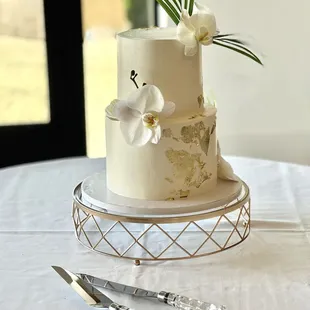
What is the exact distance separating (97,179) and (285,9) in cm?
103

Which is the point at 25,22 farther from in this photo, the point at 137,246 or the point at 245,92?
the point at 137,246

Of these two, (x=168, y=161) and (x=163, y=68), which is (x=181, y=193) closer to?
(x=168, y=161)

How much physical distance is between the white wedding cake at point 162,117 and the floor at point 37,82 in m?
1.24

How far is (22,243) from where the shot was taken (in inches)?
37.4

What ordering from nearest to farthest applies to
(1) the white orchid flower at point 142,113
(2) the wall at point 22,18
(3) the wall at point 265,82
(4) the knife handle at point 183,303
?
(4) the knife handle at point 183,303, (1) the white orchid flower at point 142,113, (3) the wall at point 265,82, (2) the wall at point 22,18

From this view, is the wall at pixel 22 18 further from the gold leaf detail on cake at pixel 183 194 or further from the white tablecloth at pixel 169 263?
the gold leaf detail on cake at pixel 183 194

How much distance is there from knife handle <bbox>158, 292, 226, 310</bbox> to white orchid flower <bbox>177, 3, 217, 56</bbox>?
1.08 ft

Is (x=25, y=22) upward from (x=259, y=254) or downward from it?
upward

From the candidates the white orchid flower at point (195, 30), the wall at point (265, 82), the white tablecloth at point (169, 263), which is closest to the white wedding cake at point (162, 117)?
the white orchid flower at point (195, 30)

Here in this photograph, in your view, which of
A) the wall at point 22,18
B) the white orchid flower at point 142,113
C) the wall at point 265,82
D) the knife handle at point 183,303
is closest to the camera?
the knife handle at point 183,303

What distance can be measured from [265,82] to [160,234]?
38.4 inches

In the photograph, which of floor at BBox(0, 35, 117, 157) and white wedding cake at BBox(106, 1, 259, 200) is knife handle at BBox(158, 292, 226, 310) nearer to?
white wedding cake at BBox(106, 1, 259, 200)

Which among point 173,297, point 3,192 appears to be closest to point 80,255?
point 173,297

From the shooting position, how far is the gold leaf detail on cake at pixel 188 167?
34.5 inches
